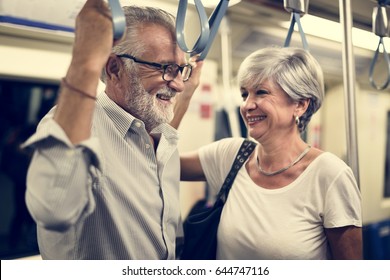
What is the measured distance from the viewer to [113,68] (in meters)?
0.96

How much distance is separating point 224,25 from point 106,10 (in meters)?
1.58

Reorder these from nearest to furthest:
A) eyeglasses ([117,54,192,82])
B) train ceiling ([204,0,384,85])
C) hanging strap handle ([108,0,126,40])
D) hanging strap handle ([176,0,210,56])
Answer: hanging strap handle ([108,0,126,40]), hanging strap handle ([176,0,210,56]), eyeglasses ([117,54,192,82]), train ceiling ([204,0,384,85])

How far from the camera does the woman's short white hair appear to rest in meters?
1.12

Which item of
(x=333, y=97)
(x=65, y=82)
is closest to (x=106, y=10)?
(x=65, y=82)

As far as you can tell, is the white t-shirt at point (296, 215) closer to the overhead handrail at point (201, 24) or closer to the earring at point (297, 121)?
the earring at point (297, 121)

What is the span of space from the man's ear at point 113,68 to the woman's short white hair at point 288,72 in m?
A: 0.42

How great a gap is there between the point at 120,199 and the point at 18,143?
1.05m

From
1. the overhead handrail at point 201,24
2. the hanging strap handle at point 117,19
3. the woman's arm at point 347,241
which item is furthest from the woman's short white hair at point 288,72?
the hanging strap handle at point 117,19

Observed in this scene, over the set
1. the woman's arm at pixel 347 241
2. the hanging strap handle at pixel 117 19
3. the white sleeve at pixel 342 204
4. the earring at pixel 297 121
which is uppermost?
the hanging strap handle at pixel 117 19

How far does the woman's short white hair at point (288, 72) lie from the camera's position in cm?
112

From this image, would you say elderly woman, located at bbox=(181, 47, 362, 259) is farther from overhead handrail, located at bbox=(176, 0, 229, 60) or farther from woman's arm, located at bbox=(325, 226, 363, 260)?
overhead handrail, located at bbox=(176, 0, 229, 60)

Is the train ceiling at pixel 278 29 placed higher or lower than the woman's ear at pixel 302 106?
higher

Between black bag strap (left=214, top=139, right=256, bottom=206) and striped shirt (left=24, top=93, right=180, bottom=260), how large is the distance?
0.67 feet

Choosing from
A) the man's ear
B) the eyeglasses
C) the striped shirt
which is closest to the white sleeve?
the striped shirt
